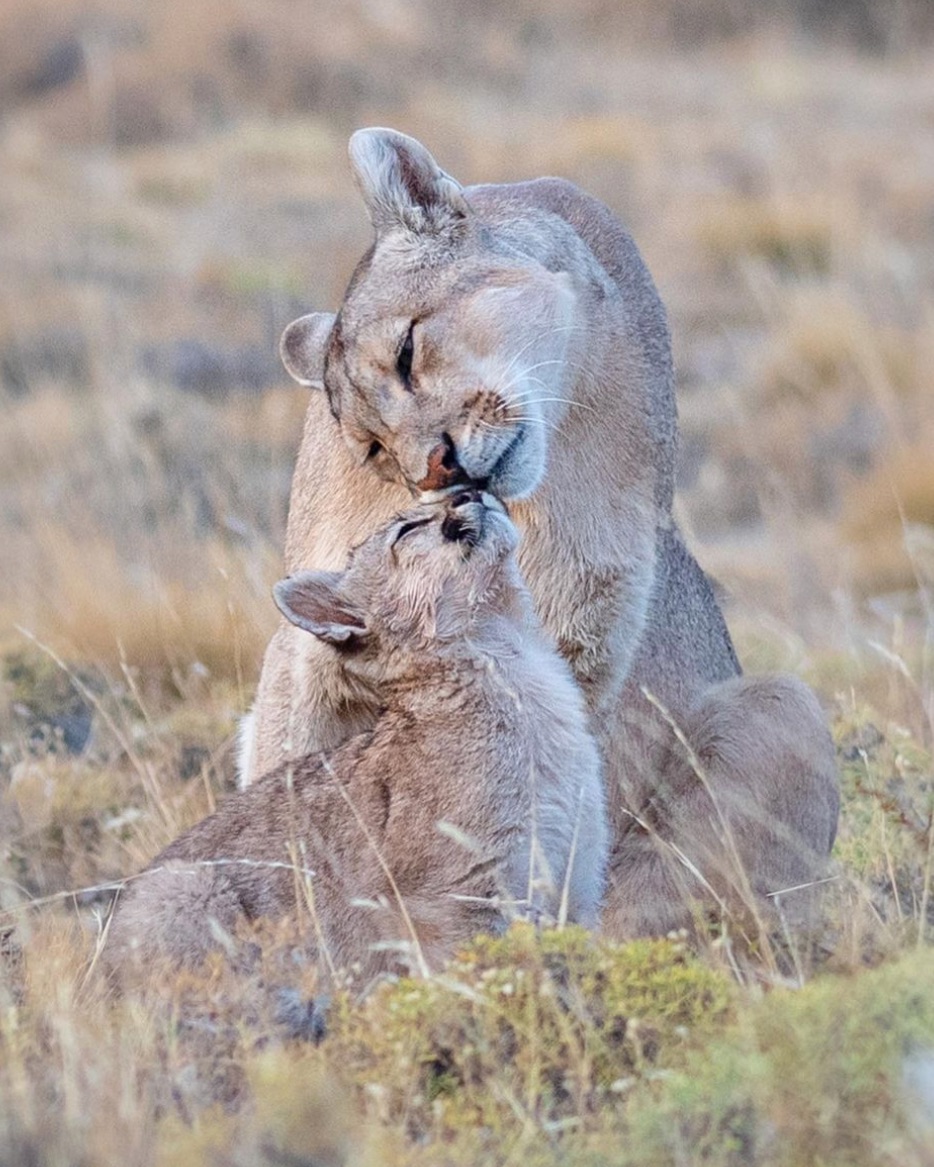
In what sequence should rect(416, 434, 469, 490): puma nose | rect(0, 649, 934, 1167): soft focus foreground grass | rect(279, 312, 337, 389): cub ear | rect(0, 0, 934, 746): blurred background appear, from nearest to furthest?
1. rect(0, 649, 934, 1167): soft focus foreground grass
2. rect(416, 434, 469, 490): puma nose
3. rect(279, 312, 337, 389): cub ear
4. rect(0, 0, 934, 746): blurred background

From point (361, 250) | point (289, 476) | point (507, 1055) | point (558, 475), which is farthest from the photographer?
point (361, 250)

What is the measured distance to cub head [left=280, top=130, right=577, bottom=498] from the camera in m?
5.30

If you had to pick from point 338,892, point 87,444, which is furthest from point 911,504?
point 338,892

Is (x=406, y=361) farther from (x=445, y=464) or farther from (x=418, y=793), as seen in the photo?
(x=418, y=793)

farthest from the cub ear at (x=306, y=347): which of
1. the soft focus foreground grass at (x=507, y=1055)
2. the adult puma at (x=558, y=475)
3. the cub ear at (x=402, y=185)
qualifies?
the soft focus foreground grass at (x=507, y=1055)

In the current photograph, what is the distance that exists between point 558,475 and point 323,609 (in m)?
0.81

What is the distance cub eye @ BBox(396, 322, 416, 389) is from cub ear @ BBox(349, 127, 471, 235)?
490 mm

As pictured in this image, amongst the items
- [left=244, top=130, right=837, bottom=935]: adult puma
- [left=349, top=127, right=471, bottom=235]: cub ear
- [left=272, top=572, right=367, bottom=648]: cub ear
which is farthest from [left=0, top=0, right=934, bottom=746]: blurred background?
[left=349, top=127, right=471, bottom=235]: cub ear

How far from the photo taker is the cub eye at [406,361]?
5.38 metres

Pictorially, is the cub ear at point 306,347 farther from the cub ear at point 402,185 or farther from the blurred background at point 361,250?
the blurred background at point 361,250

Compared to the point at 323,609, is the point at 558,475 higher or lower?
higher

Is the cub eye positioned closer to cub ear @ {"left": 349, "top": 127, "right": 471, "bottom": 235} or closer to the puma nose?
the puma nose

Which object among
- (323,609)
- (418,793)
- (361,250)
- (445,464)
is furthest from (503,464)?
(361,250)

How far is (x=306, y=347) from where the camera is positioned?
6117mm
